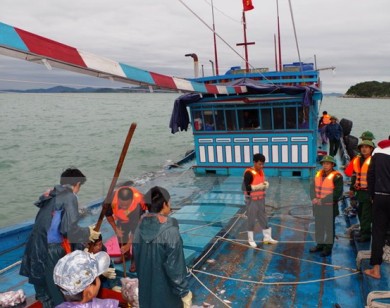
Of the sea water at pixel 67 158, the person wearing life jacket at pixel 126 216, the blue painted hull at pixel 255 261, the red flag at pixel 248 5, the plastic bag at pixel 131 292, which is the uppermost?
the red flag at pixel 248 5

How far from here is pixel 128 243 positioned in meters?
5.50

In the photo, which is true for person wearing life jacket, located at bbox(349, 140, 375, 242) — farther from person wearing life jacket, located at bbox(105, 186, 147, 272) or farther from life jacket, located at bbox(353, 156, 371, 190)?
person wearing life jacket, located at bbox(105, 186, 147, 272)

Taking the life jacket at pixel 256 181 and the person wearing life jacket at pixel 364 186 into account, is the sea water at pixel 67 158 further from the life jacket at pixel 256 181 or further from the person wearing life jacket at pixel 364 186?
the person wearing life jacket at pixel 364 186

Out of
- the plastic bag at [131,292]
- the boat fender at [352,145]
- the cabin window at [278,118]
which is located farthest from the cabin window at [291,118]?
the plastic bag at [131,292]

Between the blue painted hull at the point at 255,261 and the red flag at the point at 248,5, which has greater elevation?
the red flag at the point at 248,5

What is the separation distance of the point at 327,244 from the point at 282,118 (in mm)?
6501

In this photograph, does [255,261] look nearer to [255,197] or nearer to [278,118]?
[255,197]

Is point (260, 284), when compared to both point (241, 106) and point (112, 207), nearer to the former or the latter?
point (112, 207)

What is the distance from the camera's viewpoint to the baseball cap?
227 cm

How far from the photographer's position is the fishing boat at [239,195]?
4694mm

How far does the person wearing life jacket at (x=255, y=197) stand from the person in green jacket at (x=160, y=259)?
11.0 feet

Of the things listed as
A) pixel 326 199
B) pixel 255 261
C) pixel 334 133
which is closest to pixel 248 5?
pixel 334 133

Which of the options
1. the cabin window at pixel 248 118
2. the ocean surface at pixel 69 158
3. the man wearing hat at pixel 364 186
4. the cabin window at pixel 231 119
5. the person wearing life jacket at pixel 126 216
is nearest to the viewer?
the person wearing life jacket at pixel 126 216

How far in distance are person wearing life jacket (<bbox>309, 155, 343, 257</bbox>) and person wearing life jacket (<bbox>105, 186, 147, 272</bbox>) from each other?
289cm
